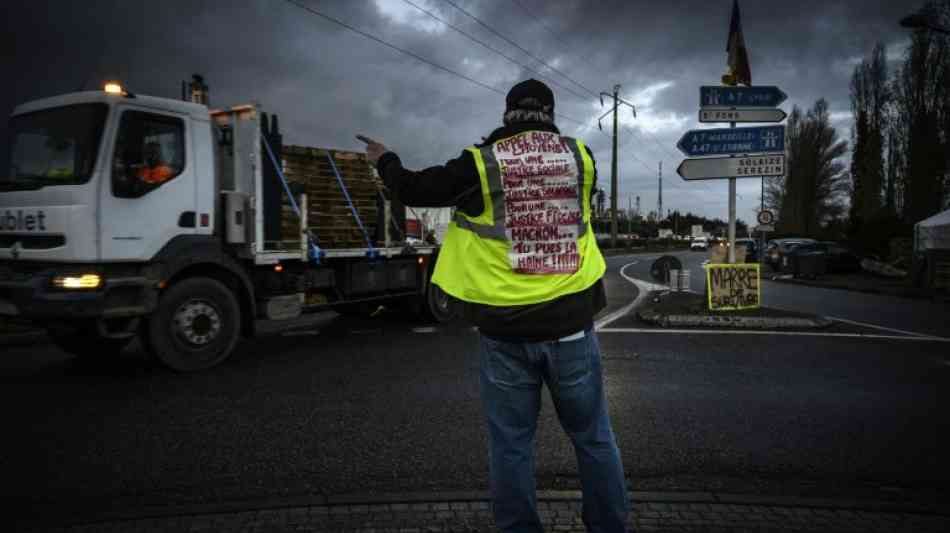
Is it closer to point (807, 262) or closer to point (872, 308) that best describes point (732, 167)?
point (872, 308)

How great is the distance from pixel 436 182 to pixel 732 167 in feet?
31.7

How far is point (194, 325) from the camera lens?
6363 millimetres

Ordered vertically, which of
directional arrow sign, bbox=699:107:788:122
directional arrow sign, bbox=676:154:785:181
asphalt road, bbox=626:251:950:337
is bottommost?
asphalt road, bbox=626:251:950:337

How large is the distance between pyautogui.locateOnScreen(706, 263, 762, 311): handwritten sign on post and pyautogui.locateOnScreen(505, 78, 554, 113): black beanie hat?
8922 millimetres

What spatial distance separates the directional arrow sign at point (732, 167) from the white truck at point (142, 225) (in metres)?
7.08

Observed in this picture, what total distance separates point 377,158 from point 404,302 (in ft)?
24.9

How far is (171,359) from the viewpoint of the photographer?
6.14 metres

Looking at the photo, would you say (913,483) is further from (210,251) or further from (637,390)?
(210,251)

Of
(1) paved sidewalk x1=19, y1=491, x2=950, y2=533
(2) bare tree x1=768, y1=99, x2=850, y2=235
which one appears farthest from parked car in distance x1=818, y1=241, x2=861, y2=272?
(2) bare tree x1=768, y1=99, x2=850, y2=235

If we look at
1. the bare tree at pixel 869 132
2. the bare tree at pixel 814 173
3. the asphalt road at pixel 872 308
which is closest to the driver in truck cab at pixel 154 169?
the asphalt road at pixel 872 308

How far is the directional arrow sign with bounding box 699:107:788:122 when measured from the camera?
10.5 m

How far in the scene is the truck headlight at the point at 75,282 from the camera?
5.60m

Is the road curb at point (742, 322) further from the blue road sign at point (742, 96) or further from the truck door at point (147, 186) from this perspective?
the truck door at point (147, 186)

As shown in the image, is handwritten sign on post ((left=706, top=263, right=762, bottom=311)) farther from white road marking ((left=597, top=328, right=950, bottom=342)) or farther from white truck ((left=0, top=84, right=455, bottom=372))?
white truck ((left=0, top=84, right=455, bottom=372))
